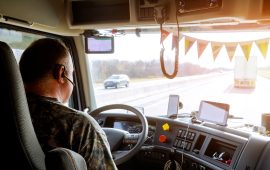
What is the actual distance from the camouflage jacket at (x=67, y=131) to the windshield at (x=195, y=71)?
55.8 inches

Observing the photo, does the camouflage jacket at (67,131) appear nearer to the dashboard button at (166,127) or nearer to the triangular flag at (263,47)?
the dashboard button at (166,127)

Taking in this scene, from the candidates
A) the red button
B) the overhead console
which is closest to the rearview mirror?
the overhead console

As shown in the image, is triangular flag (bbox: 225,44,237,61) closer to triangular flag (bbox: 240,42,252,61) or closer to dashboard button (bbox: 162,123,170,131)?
triangular flag (bbox: 240,42,252,61)

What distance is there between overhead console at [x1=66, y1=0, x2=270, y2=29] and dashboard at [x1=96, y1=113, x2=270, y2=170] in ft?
2.72

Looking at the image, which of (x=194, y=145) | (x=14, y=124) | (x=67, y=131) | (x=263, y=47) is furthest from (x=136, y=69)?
(x=14, y=124)

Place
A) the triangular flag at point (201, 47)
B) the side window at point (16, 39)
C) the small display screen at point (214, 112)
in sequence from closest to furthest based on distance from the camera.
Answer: the side window at point (16, 39), the small display screen at point (214, 112), the triangular flag at point (201, 47)

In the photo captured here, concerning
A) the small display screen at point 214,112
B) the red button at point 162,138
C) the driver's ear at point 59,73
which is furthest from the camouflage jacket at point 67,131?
the red button at point 162,138

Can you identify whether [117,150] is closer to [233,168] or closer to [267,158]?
[233,168]

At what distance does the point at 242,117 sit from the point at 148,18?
3.83 ft

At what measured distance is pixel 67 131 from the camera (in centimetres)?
147

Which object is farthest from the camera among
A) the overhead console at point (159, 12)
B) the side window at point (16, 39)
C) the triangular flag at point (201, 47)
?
the triangular flag at point (201, 47)

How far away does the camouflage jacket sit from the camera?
1.46 meters

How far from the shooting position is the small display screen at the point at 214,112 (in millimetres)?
2684

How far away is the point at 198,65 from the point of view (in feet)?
10.8
